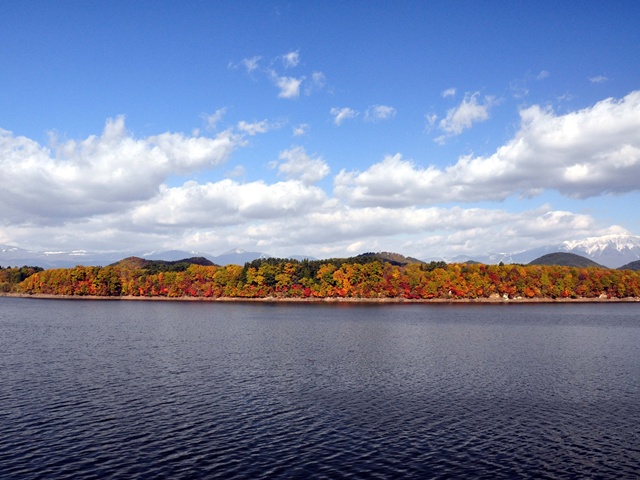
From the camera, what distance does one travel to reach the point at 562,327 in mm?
122250

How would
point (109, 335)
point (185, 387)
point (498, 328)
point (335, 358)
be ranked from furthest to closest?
1. point (498, 328)
2. point (109, 335)
3. point (335, 358)
4. point (185, 387)

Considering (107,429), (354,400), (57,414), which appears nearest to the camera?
(107,429)

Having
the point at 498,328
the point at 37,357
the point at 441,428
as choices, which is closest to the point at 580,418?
the point at 441,428

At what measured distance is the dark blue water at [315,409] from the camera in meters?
32.9

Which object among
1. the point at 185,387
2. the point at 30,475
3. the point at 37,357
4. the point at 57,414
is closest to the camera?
the point at 30,475

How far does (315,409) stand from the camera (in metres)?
45.7

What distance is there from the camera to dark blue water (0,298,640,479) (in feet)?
108

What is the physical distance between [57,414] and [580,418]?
155 ft

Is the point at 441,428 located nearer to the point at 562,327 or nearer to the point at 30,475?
the point at 30,475

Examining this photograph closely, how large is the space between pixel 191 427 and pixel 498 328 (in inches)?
3821

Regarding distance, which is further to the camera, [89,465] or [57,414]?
[57,414]

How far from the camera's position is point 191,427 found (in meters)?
40.0

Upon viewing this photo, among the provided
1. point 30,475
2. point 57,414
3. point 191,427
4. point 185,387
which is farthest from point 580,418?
point 57,414

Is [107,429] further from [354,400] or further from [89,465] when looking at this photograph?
[354,400]
